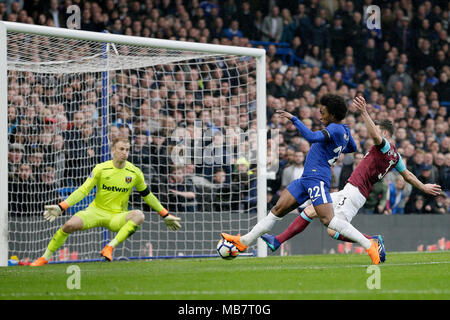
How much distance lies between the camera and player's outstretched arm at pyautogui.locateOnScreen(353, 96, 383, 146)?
905cm

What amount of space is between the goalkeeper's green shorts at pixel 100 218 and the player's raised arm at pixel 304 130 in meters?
3.11

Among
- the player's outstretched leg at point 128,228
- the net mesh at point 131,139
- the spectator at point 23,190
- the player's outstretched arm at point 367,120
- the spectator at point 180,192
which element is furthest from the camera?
the spectator at point 180,192

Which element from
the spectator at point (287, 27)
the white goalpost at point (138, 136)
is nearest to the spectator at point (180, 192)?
the white goalpost at point (138, 136)

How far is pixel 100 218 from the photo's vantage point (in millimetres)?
10930

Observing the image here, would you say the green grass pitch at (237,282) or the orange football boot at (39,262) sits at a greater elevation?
the green grass pitch at (237,282)

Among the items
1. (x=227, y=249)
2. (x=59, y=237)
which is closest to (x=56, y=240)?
(x=59, y=237)

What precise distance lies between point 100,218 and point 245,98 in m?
5.05

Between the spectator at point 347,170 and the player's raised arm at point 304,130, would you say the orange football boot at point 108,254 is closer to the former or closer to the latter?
Result: the player's raised arm at point 304,130

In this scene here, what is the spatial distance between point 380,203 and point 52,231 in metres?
6.15

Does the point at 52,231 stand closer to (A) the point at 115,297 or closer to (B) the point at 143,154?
(B) the point at 143,154

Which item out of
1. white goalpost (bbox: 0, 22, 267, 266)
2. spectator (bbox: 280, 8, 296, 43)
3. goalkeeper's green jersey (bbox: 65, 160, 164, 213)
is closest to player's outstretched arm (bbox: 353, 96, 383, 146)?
white goalpost (bbox: 0, 22, 267, 266)

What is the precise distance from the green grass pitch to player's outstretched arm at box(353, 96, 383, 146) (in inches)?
56.4

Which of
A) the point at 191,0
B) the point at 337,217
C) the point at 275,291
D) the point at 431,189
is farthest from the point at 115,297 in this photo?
the point at 191,0

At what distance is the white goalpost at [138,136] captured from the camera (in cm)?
1220
